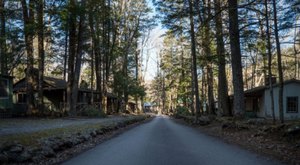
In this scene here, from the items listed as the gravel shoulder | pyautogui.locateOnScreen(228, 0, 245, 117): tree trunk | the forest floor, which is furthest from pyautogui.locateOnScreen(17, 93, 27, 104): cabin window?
the forest floor

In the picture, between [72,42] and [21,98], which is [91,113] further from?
[21,98]

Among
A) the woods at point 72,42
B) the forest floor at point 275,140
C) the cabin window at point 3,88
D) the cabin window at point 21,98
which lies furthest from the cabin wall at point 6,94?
the forest floor at point 275,140

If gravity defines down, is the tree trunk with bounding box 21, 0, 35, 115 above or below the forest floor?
above

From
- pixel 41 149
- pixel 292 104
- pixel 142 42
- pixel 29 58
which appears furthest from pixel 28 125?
pixel 142 42

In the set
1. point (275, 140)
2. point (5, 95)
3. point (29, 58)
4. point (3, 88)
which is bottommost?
point (275, 140)

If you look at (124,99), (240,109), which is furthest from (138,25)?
(240,109)

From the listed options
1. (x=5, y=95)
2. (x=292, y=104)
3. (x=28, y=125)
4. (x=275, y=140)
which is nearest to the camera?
(x=275, y=140)

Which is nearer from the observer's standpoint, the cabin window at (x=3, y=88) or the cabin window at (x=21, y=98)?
the cabin window at (x=3, y=88)

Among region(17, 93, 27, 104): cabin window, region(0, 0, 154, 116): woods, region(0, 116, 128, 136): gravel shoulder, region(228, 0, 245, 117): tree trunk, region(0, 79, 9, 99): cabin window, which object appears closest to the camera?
region(0, 116, 128, 136): gravel shoulder

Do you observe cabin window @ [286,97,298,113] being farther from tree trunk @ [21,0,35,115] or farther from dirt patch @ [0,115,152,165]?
dirt patch @ [0,115,152,165]

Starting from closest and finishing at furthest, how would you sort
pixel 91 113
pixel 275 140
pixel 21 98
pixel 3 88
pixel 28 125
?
pixel 275 140 → pixel 28 125 → pixel 3 88 → pixel 91 113 → pixel 21 98

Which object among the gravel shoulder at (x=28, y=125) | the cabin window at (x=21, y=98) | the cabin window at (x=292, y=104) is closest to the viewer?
the gravel shoulder at (x=28, y=125)

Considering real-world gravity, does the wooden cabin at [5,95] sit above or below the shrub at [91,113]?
above

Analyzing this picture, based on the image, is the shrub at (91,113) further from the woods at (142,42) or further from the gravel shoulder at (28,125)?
the gravel shoulder at (28,125)
